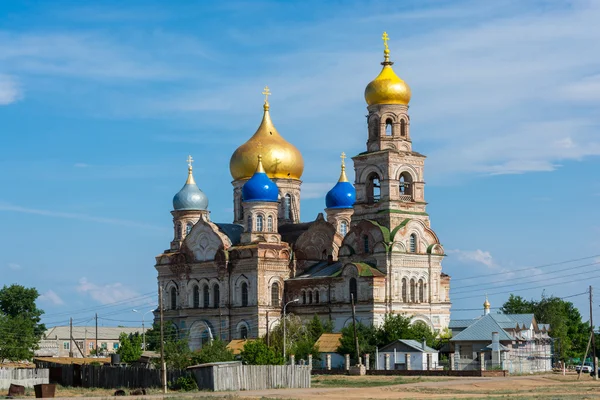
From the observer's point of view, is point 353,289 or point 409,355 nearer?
point 409,355

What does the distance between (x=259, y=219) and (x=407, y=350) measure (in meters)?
16.8

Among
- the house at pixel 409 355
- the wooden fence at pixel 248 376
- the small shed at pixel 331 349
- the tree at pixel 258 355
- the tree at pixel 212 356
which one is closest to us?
the wooden fence at pixel 248 376

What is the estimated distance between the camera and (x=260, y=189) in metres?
81.4

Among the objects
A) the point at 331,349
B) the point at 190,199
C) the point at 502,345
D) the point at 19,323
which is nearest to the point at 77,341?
the point at 19,323

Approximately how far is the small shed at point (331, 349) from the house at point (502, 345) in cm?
670

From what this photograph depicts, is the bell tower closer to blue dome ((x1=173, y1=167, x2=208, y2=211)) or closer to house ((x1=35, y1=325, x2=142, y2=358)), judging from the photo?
blue dome ((x1=173, y1=167, x2=208, y2=211))

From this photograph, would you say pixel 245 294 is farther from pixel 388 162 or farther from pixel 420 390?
pixel 420 390

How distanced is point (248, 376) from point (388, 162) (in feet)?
90.7

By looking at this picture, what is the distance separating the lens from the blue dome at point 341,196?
285 ft

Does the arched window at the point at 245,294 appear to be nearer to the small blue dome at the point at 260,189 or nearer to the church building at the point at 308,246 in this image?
the church building at the point at 308,246

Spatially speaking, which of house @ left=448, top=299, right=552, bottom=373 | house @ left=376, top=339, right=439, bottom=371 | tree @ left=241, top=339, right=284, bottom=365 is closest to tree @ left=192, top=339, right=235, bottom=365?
tree @ left=241, top=339, right=284, bottom=365

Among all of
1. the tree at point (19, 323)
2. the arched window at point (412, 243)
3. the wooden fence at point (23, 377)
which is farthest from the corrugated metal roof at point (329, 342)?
the tree at point (19, 323)

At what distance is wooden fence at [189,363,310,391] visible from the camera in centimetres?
5144

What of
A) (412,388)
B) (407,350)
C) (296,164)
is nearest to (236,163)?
(296,164)
